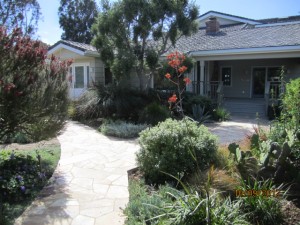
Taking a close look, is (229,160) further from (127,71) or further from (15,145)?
(127,71)

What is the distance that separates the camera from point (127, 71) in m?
12.4

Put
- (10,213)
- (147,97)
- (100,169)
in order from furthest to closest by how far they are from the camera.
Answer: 1. (147,97)
2. (100,169)
3. (10,213)

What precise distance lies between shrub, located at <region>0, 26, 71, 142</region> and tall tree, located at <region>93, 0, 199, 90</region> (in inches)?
277

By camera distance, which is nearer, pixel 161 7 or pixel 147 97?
pixel 161 7

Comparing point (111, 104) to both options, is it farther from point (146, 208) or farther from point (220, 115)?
point (146, 208)

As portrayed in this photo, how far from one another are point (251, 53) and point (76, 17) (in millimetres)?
32641

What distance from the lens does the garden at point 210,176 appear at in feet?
11.0

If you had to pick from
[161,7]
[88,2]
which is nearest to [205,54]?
[161,7]

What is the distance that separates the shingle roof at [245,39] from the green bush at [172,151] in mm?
10216

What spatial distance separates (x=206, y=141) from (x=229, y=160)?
1.71ft

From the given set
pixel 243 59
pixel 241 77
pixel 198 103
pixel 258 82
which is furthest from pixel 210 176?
pixel 241 77

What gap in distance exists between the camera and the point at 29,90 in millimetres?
4797

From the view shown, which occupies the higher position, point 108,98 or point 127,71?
point 127,71
